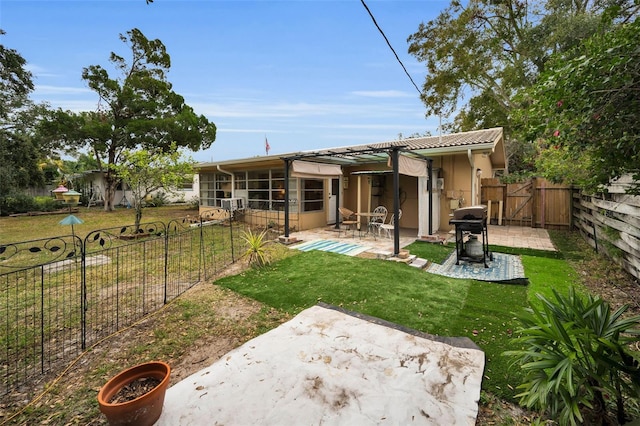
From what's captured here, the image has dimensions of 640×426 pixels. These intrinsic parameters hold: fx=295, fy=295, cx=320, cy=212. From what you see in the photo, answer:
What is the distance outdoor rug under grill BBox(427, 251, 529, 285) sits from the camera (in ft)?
16.3

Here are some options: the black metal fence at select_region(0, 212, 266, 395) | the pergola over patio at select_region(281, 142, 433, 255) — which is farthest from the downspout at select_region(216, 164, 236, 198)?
the black metal fence at select_region(0, 212, 266, 395)

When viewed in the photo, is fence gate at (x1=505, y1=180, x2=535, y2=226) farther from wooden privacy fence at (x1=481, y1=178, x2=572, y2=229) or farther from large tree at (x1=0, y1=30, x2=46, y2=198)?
large tree at (x1=0, y1=30, x2=46, y2=198)

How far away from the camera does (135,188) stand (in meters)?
9.20

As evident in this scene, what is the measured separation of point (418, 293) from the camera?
4402mm

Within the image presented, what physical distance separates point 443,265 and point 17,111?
78.1 feet

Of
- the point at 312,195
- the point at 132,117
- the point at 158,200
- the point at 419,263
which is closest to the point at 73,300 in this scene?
the point at 419,263

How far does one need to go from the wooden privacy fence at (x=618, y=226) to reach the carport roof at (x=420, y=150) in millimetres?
2617

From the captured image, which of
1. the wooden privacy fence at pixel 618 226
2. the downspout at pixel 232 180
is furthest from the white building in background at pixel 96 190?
the wooden privacy fence at pixel 618 226

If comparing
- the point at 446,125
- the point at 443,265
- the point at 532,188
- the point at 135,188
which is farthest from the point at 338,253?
the point at 446,125

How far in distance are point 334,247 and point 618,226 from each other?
5298 millimetres

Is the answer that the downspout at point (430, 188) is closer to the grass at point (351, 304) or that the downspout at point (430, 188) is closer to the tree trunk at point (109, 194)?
the grass at point (351, 304)

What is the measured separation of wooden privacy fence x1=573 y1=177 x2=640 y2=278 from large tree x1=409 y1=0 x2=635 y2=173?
23.8 feet

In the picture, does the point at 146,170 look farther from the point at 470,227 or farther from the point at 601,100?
the point at 601,100

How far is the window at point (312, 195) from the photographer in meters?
10.4
